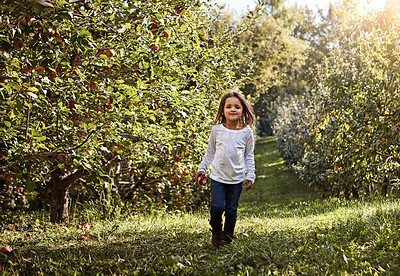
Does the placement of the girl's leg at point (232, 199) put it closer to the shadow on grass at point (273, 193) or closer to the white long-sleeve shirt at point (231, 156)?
the white long-sleeve shirt at point (231, 156)

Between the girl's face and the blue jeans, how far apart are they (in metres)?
0.70

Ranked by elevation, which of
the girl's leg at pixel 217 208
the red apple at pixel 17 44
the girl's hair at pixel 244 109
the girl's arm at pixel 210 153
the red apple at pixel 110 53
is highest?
the red apple at pixel 110 53

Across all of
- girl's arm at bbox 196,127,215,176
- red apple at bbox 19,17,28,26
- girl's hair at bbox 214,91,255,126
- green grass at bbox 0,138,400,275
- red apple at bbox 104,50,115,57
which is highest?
red apple at bbox 19,17,28,26

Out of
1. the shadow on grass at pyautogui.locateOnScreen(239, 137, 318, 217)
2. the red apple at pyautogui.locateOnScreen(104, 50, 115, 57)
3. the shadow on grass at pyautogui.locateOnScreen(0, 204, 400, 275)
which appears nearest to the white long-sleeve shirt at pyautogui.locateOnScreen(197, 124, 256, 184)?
the shadow on grass at pyautogui.locateOnScreen(0, 204, 400, 275)

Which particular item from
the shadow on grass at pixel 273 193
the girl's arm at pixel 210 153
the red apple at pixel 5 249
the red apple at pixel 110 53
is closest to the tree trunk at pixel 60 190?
the red apple at pixel 5 249

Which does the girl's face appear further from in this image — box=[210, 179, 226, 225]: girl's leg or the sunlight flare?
the sunlight flare

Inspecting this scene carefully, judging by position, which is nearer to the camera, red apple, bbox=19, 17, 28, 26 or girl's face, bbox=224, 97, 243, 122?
red apple, bbox=19, 17, 28, 26

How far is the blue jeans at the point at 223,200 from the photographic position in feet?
11.8

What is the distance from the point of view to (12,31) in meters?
2.36

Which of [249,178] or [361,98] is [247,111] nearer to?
[249,178]

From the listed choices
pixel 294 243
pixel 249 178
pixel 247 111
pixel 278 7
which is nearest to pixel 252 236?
pixel 294 243

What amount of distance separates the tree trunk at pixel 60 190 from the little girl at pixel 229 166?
304 centimetres

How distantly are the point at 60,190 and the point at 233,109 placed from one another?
382 centimetres

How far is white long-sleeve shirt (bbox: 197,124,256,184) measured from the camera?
3.64 meters
